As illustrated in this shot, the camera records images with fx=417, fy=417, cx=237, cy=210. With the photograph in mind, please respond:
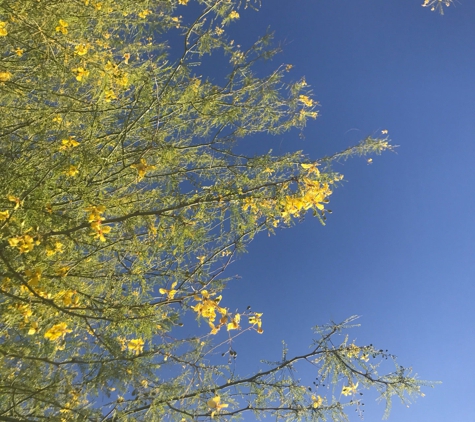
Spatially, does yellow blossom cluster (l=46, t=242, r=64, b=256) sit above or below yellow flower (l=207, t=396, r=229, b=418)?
above

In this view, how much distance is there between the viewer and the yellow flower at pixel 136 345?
199 centimetres

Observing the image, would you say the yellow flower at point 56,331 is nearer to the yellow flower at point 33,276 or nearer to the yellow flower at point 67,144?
the yellow flower at point 33,276

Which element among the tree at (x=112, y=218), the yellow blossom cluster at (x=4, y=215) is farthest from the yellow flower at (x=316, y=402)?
the yellow blossom cluster at (x=4, y=215)

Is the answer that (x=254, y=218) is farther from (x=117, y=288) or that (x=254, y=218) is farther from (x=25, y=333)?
(x=25, y=333)

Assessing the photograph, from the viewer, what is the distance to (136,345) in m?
2.02

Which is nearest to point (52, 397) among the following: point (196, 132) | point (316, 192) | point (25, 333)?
point (25, 333)

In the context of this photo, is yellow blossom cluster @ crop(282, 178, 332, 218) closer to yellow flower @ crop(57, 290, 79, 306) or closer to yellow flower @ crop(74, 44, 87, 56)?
yellow flower @ crop(57, 290, 79, 306)

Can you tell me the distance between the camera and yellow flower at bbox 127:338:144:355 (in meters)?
1.99

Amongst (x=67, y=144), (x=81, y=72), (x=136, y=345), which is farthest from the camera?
(x=81, y=72)

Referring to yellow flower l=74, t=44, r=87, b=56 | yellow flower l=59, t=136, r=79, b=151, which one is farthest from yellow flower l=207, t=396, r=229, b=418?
yellow flower l=74, t=44, r=87, b=56

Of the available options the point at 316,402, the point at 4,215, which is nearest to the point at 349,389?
the point at 316,402

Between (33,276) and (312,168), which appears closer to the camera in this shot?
(33,276)

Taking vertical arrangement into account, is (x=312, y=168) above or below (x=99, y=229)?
above

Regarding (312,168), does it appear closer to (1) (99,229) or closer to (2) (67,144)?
(1) (99,229)
